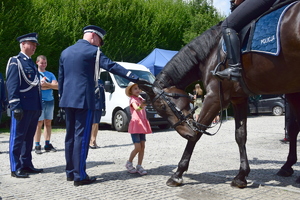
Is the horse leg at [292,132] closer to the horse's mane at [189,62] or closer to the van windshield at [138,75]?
the horse's mane at [189,62]

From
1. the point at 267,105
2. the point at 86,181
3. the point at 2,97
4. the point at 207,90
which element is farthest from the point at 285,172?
the point at 267,105

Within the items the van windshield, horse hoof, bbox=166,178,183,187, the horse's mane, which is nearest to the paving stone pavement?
horse hoof, bbox=166,178,183,187

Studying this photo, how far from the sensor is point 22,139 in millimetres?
5637

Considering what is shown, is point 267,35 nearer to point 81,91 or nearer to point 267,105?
point 81,91

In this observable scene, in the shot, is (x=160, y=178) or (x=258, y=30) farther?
(x=160, y=178)

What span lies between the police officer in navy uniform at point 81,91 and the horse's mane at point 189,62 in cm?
Answer: 41

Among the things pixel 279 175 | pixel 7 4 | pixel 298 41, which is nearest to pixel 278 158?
pixel 279 175

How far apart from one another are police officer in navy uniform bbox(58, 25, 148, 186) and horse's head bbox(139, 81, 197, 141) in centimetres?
28

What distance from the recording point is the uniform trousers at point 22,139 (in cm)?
551

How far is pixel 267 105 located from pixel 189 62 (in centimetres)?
1846

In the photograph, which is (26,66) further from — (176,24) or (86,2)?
(176,24)

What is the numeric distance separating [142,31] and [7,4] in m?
7.71

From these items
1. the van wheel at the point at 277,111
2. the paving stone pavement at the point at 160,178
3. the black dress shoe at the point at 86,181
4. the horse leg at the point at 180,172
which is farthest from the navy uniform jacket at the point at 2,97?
the van wheel at the point at 277,111

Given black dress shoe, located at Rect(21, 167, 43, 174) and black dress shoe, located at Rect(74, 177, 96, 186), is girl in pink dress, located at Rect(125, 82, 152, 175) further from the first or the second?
black dress shoe, located at Rect(21, 167, 43, 174)
